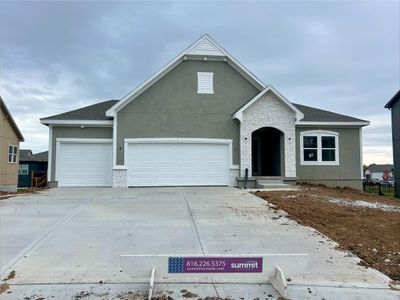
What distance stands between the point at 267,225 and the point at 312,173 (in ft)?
38.8

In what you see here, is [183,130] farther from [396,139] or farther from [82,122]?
[396,139]

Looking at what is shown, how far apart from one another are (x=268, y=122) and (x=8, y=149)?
1788 centimetres

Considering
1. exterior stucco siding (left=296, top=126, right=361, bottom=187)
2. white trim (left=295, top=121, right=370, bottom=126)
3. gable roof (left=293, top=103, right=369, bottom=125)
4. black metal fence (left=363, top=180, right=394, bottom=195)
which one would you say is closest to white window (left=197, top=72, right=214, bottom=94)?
white trim (left=295, top=121, right=370, bottom=126)

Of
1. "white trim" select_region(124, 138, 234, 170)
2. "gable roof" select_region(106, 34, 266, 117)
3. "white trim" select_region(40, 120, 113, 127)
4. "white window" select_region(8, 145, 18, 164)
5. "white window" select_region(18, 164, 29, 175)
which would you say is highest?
"gable roof" select_region(106, 34, 266, 117)

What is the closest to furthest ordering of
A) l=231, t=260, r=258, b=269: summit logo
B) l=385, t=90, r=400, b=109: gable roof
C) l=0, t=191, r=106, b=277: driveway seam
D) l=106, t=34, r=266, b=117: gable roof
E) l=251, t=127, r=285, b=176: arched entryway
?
l=231, t=260, r=258, b=269: summit logo, l=0, t=191, r=106, b=277: driveway seam, l=106, t=34, r=266, b=117: gable roof, l=251, t=127, r=285, b=176: arched entryway, l=385, t=90, r=400, b=109: gable roof

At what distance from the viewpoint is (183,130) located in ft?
58.7

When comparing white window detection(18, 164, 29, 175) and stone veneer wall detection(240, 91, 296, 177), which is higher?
stone veneer wall detection(240, 91, 296, 177)

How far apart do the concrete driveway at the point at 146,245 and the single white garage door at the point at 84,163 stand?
563 centimetres

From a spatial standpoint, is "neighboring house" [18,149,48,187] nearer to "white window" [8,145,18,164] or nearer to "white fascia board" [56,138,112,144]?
"white window" [8,145,18,164]

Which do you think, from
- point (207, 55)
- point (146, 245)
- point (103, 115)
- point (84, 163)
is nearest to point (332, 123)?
point (207, 55)

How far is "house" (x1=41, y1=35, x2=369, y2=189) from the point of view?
57.9ft

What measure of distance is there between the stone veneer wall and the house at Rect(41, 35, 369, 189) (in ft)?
0.17

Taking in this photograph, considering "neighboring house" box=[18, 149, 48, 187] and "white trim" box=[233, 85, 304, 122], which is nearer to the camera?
"white trim" box=[233, 85, 304, 122]

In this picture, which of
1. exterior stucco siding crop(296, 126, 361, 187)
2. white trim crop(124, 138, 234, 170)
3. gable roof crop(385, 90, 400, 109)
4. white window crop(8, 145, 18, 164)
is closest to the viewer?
white trim crop(124, 138, 234, 170)
